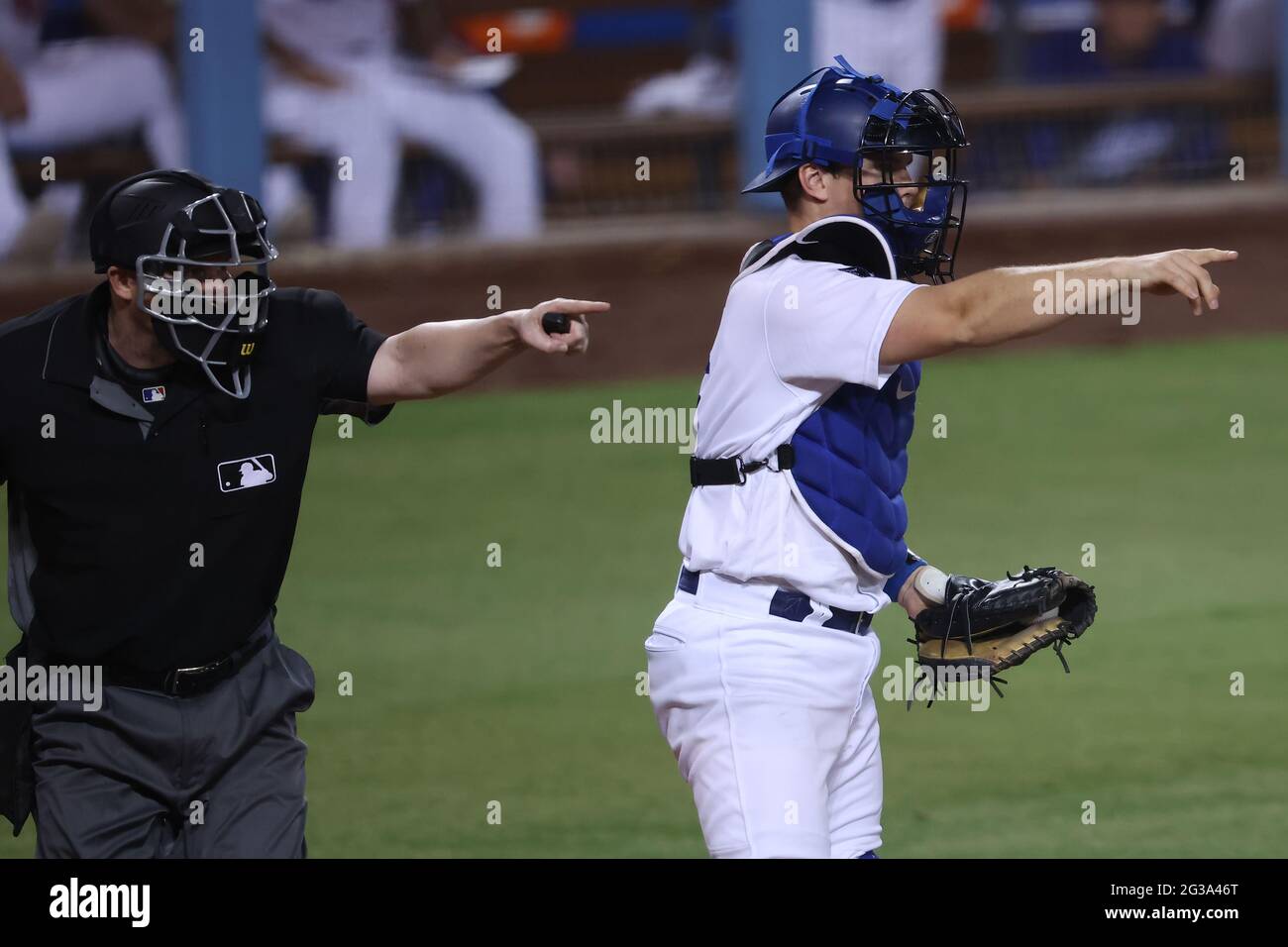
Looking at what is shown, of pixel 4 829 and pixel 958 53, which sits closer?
pixel 4 829

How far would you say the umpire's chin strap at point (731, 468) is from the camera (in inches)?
162

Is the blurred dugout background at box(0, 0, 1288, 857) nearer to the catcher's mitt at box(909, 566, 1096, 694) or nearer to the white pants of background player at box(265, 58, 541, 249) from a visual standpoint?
the white pants of background player at box(265, 58, 541, 249)

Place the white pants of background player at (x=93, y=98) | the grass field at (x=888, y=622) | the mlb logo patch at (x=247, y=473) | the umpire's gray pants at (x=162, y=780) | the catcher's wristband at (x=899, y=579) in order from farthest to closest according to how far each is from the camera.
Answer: the white pants of background player at (x=93, y=98) → the grass field at (x=888, y=622) → the catcher's wristband at (x=899, y=579) → the mlb logo patch at (x=247, y=473) → the umpire's gray pants at (x=162, y=780)

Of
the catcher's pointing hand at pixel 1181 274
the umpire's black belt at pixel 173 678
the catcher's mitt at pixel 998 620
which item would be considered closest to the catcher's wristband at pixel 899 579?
the catcher's mitt at pixel 998 620

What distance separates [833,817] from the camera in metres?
4.23

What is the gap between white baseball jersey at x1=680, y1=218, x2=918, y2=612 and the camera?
394cm

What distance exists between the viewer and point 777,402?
409 cm

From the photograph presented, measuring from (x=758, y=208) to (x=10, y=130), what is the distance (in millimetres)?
5625

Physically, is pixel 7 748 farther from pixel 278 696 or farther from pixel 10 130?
pixel 10 130

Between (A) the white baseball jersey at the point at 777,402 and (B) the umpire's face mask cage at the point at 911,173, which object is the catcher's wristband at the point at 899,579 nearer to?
(A) the white baseball jersey at the point at 777,402

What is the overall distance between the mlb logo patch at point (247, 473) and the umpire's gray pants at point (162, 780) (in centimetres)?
41

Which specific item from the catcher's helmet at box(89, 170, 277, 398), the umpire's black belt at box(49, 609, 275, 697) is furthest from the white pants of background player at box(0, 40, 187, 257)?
the umpire's black belt at box(49, 609, 275, 697)
